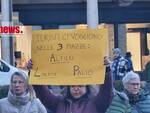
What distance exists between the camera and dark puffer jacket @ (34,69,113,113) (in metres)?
5.61

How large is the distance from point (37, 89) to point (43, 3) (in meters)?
19.0

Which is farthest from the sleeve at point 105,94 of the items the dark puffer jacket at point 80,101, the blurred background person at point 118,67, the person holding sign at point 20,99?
the blurred background person at point 118,67

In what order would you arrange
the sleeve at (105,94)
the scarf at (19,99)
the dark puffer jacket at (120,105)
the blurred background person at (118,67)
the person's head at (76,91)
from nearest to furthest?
1. the scarf at (19,99)
2. the person's head at (76,91)
3. the sleeve at (105,94)
4. the dark puffer jacket at (120,105)
5. the blurred background person at (118,67)

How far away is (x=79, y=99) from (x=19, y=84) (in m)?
0.58

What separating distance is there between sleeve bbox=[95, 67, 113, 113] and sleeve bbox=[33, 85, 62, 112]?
371 mm

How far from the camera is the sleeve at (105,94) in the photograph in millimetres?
5707

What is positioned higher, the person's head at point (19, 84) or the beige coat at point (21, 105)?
the person's head at point (19, 84)

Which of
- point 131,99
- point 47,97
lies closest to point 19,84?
point 47,97

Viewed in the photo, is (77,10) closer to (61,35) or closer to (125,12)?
(125,12)

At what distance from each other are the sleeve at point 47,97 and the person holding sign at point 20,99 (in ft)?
0.53

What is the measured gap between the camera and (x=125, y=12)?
24.8 metres

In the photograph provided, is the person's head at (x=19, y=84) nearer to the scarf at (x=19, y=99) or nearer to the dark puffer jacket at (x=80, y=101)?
the scarf at (x=19, y=99)

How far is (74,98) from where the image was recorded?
5.61 meters

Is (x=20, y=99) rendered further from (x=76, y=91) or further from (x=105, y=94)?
(x=105, y=94)
